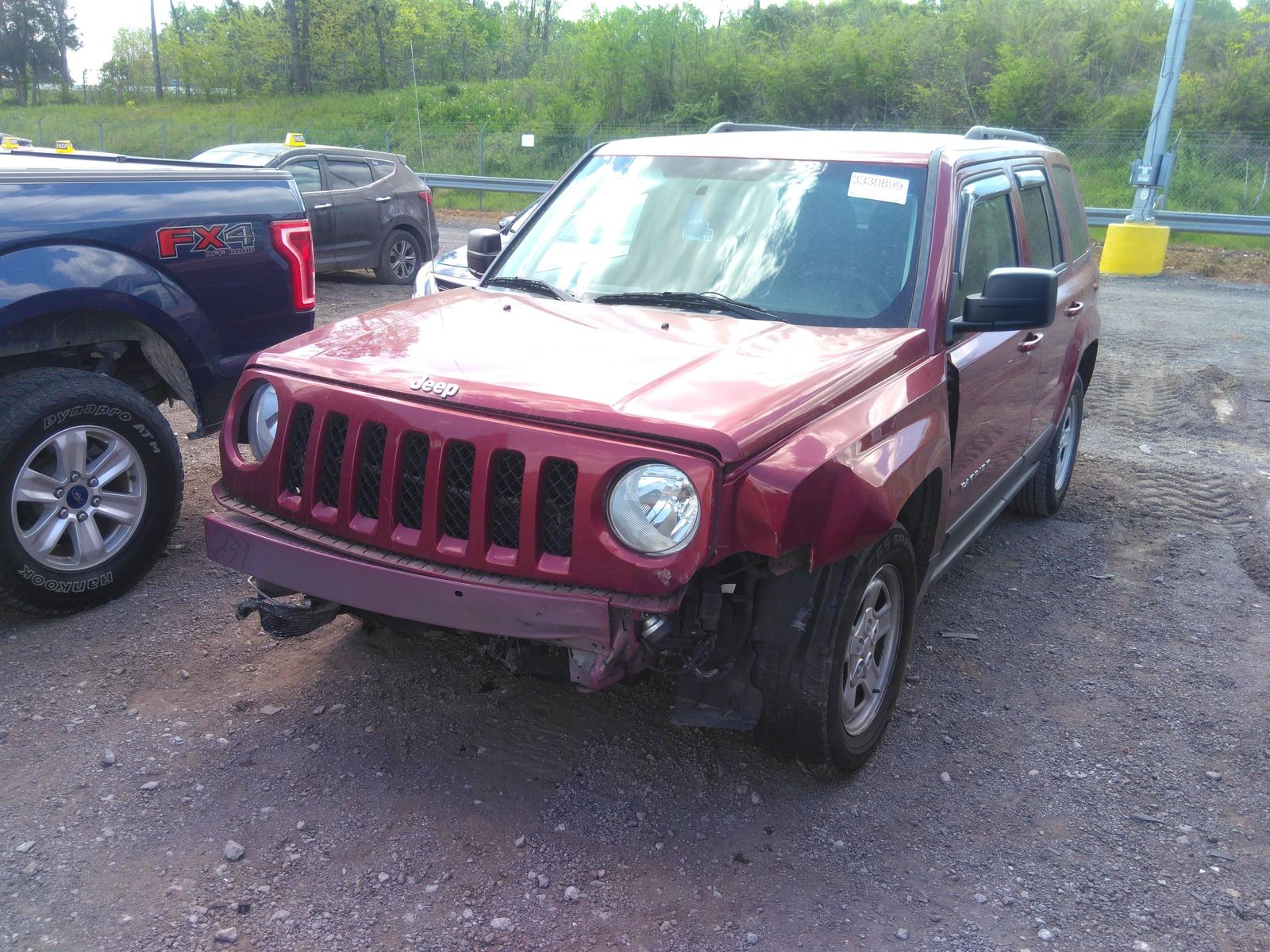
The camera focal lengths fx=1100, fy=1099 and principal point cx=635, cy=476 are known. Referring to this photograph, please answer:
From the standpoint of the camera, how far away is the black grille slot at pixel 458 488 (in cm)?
293

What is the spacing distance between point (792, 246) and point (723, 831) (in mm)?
2010

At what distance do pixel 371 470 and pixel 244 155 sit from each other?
10.6 meters

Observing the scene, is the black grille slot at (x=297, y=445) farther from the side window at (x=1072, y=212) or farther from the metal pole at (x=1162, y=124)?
the metal pole at (x=1162, y=124)

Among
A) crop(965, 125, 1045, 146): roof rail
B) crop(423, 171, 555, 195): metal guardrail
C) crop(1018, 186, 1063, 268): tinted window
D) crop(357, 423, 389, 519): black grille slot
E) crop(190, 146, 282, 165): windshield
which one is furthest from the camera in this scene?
crop(423, 171, 555, 195): metal guardrail

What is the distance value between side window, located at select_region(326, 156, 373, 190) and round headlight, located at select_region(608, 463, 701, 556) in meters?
11.2

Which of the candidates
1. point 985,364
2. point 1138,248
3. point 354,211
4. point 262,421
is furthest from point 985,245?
point 1138,248

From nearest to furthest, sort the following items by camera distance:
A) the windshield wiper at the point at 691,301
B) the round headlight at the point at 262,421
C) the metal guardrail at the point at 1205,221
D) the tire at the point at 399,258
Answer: the round headlight at the point at 262,421 → the windshield wiper at the point at 691,301 → the tire at the point at 399,258 → the metal guardrail at the point at 1205,221

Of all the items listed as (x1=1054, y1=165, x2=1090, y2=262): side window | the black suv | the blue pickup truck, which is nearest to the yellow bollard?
the black suv

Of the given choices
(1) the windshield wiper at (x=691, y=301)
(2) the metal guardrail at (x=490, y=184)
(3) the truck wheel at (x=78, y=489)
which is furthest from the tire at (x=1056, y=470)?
(2) the metal guardrail at (x=490, y=184)

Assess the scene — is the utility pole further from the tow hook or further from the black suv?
the tow hook

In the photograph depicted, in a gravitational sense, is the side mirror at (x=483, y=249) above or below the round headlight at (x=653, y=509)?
above

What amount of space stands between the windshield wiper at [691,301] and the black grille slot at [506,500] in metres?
1.21

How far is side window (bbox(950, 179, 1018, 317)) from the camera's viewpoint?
3.97 metres

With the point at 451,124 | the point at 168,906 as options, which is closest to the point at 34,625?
the point at 168,906
